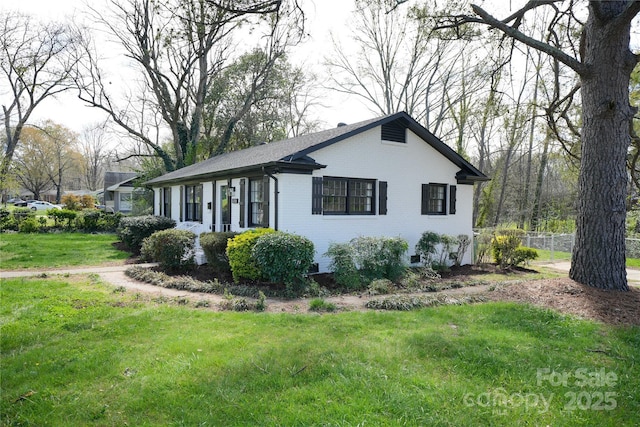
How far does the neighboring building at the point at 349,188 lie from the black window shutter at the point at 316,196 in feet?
0.09

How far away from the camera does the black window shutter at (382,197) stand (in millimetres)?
11812

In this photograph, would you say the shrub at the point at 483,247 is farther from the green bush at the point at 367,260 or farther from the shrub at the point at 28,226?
the shrub at the point at 28,226

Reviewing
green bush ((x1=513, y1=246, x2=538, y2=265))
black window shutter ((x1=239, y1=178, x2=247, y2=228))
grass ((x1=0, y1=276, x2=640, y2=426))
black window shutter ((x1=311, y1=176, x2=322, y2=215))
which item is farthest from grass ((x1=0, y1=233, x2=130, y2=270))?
green bush ((x1=513, y1=246, x2=538, y2=265))

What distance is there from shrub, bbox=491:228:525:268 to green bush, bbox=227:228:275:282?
8.32 m

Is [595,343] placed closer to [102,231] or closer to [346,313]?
[346,313]

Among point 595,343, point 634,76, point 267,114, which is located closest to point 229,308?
point 595,343

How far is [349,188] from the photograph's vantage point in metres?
11.4

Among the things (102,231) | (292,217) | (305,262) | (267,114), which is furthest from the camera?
(267,114)

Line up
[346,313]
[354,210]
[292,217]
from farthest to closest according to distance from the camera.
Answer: [354,210], [292,217], [346,313]

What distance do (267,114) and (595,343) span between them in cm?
2629

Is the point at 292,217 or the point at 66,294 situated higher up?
the point at 292,217

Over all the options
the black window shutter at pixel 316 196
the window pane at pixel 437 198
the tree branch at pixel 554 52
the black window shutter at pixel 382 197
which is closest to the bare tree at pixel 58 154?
the black window shutter at pixel 316 196

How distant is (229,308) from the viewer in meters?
6.55

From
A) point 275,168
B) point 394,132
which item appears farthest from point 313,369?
point 394,132
